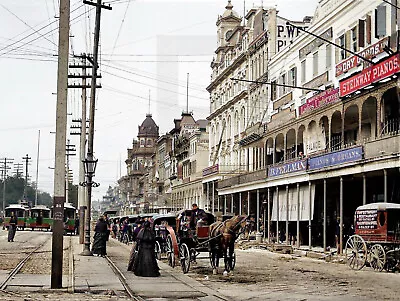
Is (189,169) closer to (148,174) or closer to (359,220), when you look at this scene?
(148,174)

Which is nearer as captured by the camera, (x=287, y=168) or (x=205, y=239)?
(x=205, y=239)

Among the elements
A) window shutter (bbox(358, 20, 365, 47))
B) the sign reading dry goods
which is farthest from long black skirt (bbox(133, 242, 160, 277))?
window shutter (bbox(358, 20, 365, 47))

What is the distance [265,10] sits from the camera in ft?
202

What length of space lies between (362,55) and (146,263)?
16.8 metres

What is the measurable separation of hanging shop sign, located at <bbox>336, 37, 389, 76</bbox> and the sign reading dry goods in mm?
8333

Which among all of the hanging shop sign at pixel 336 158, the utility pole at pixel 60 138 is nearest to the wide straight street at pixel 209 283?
the utility pole at pixel 60 138

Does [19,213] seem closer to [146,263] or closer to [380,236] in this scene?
[146,263]

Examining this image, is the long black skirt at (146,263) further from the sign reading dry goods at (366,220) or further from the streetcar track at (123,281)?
the sign reading dry goods at (366,220)

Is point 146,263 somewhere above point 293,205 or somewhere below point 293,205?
below

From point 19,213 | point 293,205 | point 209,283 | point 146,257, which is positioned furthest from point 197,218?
point 19,213

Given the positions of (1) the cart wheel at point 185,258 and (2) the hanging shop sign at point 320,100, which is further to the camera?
(2) the hanging shop sign at point 320,100

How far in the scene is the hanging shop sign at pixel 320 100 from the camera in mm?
37250

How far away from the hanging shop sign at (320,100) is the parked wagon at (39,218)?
143ft

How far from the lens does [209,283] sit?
2078 centimetres
